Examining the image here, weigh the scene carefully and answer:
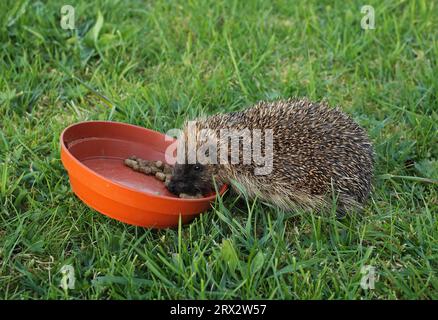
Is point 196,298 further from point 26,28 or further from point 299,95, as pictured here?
point 26,28

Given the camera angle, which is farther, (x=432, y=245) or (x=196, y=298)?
(x=432, y=245)

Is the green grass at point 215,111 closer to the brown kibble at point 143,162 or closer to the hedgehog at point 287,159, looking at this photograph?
the hedgehog at point 287,159

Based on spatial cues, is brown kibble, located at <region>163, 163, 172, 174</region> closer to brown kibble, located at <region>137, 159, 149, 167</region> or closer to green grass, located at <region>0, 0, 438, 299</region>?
brown kibble, located at <region>137, 159, 149, 167</region>

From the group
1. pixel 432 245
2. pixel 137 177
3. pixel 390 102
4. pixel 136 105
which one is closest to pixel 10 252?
pixel 137 177

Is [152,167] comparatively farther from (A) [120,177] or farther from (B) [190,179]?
(B) [190,179]

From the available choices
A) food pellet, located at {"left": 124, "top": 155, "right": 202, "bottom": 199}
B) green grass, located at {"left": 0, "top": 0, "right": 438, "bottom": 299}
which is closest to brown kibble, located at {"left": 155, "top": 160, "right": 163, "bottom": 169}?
food pellet, located at {"left": 124, "top": 155, "right": 202, "bottom": 199}
